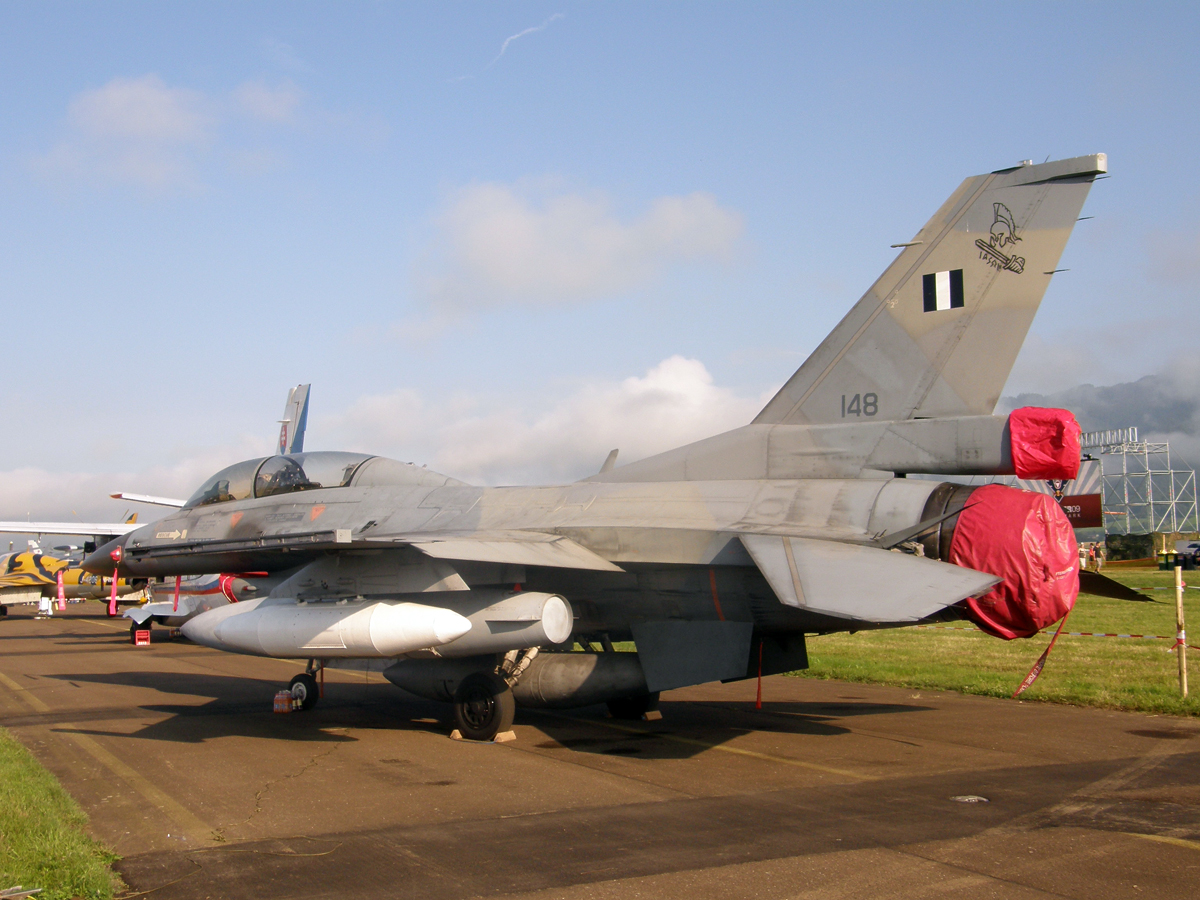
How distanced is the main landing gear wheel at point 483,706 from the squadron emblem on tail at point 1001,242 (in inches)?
256

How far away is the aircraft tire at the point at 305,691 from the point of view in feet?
37.6

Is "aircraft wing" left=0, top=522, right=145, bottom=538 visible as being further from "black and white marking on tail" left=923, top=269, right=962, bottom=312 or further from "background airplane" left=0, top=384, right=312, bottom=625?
"black and white marking on tail" left=923, top=269, right=962, bottom=312

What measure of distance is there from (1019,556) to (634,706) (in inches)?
193

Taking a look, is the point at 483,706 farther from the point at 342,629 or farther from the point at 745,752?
the point at 745,752

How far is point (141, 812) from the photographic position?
6520 mm

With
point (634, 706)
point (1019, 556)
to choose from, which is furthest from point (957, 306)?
point (634, 706)

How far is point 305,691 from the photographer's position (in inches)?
452

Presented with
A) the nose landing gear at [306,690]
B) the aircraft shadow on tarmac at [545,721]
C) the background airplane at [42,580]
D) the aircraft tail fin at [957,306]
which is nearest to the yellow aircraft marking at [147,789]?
the aircraft shadow on tarmac at [545,721]

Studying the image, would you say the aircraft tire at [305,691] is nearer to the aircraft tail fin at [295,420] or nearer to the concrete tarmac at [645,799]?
the concrete tarmac at [645,799]

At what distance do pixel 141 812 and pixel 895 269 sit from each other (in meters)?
8.09

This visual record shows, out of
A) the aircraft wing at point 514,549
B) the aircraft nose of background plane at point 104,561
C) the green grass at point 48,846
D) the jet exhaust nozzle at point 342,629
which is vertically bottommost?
the green grass at point 48,846

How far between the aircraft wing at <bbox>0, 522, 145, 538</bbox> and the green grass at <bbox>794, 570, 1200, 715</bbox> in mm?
24740

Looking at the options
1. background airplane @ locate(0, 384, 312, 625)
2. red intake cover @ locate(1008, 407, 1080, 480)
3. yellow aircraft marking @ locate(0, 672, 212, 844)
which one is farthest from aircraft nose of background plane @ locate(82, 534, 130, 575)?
background airplane @ locate(0, 384, 312, 625)

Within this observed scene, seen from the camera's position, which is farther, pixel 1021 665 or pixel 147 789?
pixel 1021 665
